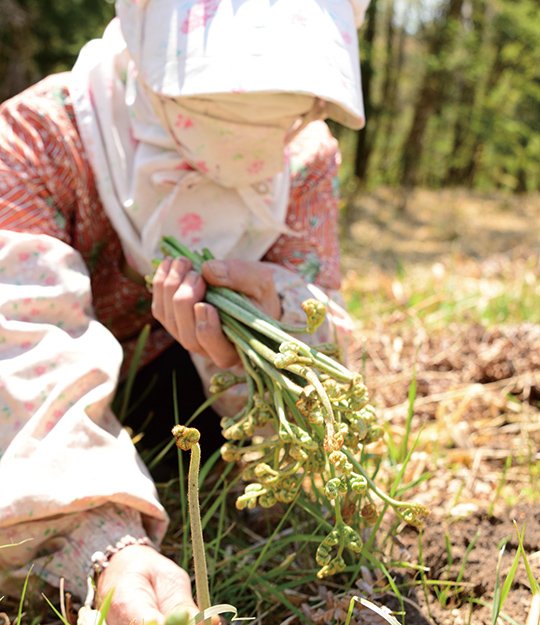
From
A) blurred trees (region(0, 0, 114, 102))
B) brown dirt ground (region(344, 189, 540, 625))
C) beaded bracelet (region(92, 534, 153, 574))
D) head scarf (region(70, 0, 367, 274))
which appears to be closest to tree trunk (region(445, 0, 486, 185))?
blurred trees (region(0, 0, 114, 102))

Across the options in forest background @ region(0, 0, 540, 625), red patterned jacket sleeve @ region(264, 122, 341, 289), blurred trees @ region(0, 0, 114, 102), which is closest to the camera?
forest background @ region(0, 0, 540, 625)

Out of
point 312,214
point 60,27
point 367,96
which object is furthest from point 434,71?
point 312,214

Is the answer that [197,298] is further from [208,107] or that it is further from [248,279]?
[208,107]

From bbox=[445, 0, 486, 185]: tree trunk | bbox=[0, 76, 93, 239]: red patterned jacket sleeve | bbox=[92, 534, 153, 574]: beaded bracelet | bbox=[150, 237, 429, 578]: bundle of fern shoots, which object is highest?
bbox=[0, 76, 93, 239]: red patterned jacket sleeve

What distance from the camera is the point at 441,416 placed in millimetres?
1440

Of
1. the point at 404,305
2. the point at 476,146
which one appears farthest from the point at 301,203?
the point at 476,146

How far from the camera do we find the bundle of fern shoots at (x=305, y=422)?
73cm

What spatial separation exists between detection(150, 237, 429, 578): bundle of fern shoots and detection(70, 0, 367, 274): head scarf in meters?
0.28

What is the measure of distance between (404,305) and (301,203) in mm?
1008

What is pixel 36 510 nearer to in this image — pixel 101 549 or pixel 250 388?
pixel 101 549

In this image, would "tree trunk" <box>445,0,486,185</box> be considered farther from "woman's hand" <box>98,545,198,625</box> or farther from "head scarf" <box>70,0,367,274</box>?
"woman's hand" <box>98,545,198,625</box>

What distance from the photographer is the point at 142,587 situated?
0.74 meters

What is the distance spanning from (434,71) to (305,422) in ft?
19.9

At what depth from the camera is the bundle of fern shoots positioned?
2.38ft
